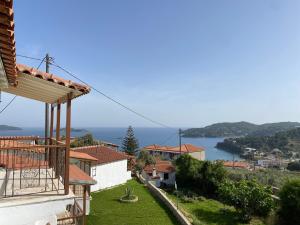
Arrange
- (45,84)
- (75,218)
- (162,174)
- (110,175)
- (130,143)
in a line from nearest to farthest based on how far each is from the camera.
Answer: (45,84) < (75,218) < (110,175) < (162,174) < (130,143)

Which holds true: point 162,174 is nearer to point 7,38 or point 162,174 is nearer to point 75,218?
point 75,218

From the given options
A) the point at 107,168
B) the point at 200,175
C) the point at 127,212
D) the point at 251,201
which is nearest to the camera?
the point at 127,212

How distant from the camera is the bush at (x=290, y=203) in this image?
55.8 feet

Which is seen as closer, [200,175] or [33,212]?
[33,212]

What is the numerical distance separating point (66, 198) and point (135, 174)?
27.5 meters

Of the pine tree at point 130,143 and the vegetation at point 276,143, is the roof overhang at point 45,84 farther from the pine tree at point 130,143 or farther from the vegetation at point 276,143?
the vegetation at point 276,143

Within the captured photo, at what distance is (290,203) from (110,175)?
45.4ft

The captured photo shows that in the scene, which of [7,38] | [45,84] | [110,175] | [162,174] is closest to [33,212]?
[45,84]

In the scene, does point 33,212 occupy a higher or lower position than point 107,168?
higher

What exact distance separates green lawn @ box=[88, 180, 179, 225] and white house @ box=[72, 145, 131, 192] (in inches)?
88.4

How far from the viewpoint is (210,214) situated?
2041 centimetres

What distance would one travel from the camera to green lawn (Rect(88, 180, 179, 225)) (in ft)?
52.4

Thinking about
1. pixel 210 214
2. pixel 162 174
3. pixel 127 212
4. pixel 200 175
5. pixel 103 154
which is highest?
pixel 103 154

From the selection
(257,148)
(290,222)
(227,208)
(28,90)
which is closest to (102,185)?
(227,208)
